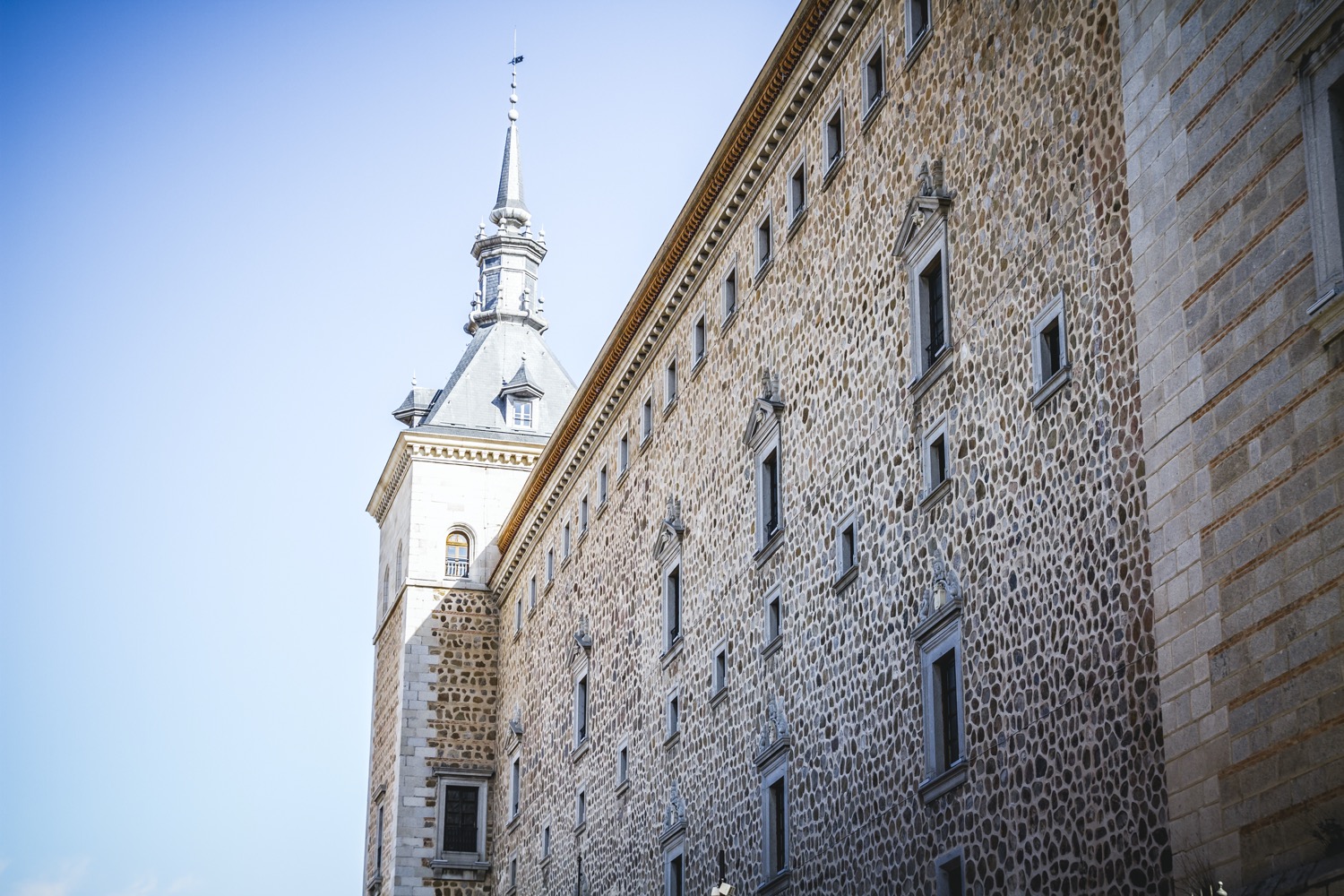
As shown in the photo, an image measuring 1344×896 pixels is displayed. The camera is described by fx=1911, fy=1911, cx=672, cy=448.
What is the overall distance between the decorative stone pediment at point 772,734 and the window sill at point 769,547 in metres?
1.87

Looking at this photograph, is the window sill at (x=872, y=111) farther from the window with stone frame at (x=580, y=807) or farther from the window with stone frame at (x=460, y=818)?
the window with stone frame at (x=460, y=818)

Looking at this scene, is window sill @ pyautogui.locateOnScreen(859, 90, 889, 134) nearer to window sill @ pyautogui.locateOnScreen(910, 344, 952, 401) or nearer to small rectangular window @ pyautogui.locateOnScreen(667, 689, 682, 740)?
window sill @ pyautogui.locateOnScreen(910, 344, 952, 401)

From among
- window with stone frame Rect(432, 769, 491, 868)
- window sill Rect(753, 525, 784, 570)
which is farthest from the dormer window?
window sill Rect(753, 525, 784, 570)

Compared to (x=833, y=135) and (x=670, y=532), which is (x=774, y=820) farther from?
(x=833, y=135)

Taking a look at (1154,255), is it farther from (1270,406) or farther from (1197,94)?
(1270,406)

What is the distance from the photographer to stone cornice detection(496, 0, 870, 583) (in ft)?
76.9

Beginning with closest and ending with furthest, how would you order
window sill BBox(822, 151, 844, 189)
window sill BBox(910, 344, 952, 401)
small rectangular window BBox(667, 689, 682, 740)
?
window sill BBox(910, 344, 952, 401) → window sill BBox(822, 151, 844, 189) → small rectangular window BBox(667, 689, 682, 740)

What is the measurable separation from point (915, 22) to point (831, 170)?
247 cm

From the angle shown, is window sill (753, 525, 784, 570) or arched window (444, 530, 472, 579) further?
arched window (444, 530, 472, 579)

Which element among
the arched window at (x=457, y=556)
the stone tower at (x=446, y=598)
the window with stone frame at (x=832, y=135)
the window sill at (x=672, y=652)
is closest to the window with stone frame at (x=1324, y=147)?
the window with stone frame at (x=832, y=135)

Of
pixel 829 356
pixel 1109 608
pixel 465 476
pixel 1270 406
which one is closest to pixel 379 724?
pixel 465 476

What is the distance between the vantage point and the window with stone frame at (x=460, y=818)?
130ft

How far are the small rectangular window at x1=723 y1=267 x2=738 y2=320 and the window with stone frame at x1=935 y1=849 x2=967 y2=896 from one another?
1072cm

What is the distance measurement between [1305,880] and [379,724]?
34.6 m
